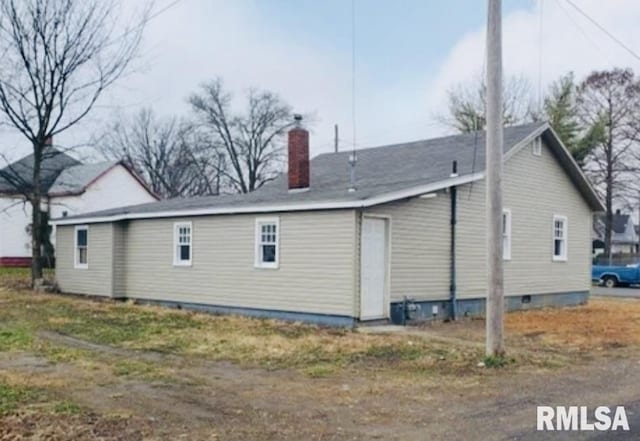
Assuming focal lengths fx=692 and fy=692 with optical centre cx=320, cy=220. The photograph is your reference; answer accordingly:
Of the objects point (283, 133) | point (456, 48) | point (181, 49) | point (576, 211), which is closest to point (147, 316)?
point (181, 49)

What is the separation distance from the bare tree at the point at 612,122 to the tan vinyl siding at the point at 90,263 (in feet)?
116

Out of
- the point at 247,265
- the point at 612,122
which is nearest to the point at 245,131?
the point at 612,122

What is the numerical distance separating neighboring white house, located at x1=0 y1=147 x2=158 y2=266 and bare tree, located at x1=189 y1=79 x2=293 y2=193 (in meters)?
15.7

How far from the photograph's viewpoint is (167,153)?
59.2 metres

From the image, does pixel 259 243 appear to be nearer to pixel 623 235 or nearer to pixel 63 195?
pixel 63 195

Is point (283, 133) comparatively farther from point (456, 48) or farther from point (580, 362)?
point (580, 362)

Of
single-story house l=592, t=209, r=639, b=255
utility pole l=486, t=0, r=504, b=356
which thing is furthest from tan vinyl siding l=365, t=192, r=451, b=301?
single-story house l=592, t=209, r=639, b=255

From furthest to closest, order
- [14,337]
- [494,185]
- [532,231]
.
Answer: [532,231] < [14,337] < [494,185]

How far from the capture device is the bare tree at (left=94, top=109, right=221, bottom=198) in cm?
5659

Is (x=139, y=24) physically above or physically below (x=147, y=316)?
above

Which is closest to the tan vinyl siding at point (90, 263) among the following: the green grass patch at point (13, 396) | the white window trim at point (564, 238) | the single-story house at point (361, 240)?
the single-story house at point (361, 240)

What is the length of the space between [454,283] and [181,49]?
9582mm

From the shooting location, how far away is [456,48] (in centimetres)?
2050

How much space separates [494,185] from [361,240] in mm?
4513
